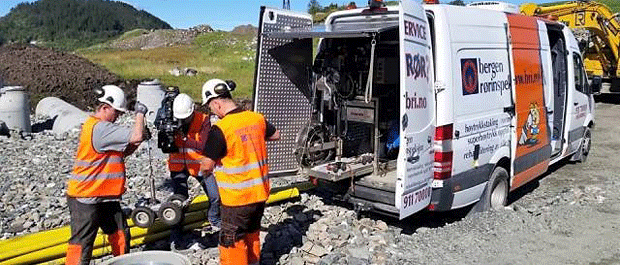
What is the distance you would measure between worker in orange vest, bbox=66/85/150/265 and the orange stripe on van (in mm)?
4496

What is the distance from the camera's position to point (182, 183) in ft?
19.9

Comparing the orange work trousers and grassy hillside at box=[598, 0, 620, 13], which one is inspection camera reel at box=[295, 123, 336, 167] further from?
grassy hillside at box=[598, 0, 620, 13]

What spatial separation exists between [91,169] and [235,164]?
45.9 inches

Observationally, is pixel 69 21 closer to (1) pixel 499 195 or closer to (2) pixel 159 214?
(2) pixel 159 214

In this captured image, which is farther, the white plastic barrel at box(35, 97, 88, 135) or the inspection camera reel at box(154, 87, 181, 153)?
the white plastic barrel at box(35, 97, 88, 135)

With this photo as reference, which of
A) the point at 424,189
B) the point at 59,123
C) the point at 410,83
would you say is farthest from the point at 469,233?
the point at 59,123

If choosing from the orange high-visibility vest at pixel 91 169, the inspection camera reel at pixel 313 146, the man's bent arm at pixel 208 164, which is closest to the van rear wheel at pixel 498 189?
the inspection camera reel at pixel 313 146

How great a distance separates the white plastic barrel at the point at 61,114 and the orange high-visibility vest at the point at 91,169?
29.0ft

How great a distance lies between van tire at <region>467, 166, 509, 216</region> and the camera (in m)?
6.53

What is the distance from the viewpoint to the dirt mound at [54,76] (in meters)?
19.1

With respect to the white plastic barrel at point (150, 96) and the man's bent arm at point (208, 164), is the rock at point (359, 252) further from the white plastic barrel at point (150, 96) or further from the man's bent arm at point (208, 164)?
the white plastic barrel at point (150, 96)

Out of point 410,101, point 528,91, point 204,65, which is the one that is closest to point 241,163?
point 410,101

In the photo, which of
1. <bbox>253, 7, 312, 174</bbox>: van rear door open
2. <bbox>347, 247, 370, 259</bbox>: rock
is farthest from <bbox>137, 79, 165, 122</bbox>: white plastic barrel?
<bbox>347, 247, 370, 259</bbox>: rock

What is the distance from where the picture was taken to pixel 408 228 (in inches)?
255
